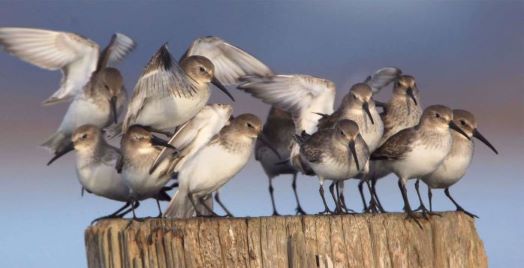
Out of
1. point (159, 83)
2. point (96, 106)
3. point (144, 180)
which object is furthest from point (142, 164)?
point (96, 106)

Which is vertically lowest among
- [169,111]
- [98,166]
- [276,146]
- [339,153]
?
[98,166]

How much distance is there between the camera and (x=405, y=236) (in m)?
8.22

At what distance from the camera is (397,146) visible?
36.6 feet

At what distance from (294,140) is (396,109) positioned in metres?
1.43

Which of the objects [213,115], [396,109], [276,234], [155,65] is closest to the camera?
[276,234]

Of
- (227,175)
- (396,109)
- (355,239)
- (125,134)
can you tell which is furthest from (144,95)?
(355,239)

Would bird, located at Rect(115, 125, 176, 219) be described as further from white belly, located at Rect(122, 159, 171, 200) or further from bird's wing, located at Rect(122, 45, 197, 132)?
bird's wing, located at Rect(122, 45, 197, 132)

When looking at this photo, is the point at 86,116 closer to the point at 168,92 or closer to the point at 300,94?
the point at 168,92

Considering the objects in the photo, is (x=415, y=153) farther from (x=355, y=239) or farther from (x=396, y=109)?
(x=355, y=239)

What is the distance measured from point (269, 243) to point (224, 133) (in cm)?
322

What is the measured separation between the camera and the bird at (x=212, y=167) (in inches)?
426

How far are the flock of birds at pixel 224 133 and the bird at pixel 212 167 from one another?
0.01 meters

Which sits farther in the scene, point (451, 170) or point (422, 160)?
point (451, 170)

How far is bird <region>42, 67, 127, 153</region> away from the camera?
13.4 meters
